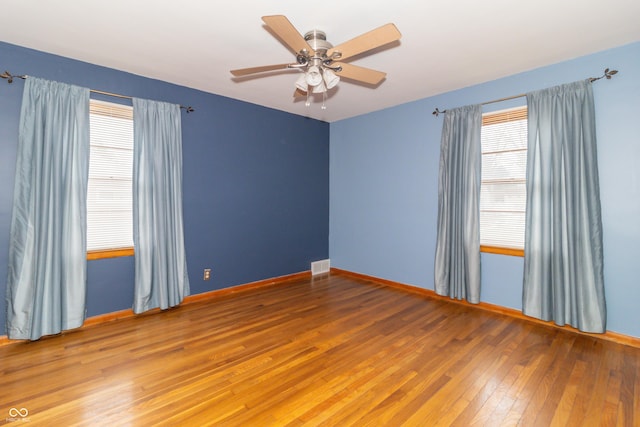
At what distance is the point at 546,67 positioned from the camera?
3193 millimetres

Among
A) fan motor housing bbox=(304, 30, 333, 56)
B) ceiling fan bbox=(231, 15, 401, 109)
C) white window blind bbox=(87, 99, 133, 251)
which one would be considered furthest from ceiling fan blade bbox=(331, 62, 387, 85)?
white window blind bbox=(87, 99, 133, 251)

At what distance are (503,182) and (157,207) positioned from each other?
406cm

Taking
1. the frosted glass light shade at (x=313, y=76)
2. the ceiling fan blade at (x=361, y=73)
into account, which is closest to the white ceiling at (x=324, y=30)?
the ceiling fan blade at (x=361, y=73)

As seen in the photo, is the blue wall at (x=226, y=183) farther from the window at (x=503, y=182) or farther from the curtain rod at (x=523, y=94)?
the window at (x=503, y=182)

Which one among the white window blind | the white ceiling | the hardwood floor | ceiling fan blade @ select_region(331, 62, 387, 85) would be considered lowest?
the hardwood floor

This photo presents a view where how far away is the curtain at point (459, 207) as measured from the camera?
144 inches

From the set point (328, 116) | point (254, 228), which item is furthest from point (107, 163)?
point (328, 116)

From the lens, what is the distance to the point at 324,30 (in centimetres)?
249

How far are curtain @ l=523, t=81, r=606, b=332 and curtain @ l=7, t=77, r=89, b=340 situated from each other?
4660mm

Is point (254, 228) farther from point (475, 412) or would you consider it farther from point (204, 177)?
point (475, 412)

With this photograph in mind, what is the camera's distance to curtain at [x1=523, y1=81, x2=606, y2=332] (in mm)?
2846

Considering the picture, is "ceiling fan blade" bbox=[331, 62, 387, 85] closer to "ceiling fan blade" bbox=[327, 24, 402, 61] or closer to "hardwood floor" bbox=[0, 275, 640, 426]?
"ceiling fan blade" bbox=[327, 24, 402, 61]

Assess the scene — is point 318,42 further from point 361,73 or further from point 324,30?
point 361,73

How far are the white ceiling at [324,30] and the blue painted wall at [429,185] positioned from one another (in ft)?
0.91
